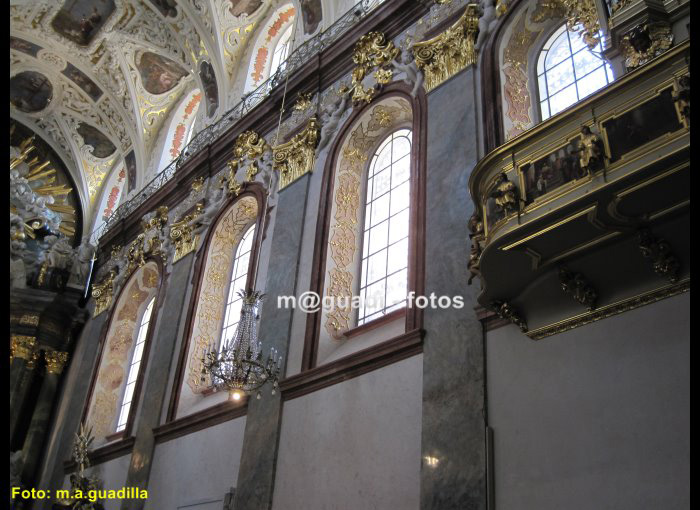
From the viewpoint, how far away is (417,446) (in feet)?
21.7

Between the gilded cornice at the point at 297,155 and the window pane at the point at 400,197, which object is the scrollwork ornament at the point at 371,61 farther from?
the window pane at the point at 400,197

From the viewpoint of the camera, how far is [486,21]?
28.6 feet

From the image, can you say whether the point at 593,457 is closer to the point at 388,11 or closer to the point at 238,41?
the point at 388,11

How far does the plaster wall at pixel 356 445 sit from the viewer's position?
6.72 metres

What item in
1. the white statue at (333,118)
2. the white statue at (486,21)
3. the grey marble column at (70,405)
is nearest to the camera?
the white statue at (486,21)

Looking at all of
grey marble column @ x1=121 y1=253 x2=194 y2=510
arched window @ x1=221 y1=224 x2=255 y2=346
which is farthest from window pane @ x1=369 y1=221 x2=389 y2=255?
grey marble column @ x1=121 y1=253 x2=194 y2=510

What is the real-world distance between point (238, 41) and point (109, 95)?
201 inches

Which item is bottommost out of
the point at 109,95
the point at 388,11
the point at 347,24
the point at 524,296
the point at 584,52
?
the point at 524,296

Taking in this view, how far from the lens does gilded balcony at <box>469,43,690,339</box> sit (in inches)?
189

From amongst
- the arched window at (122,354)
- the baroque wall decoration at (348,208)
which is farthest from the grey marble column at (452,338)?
the arched window at (122,354)

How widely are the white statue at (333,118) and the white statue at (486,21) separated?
2555mm

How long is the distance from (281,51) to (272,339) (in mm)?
7305
